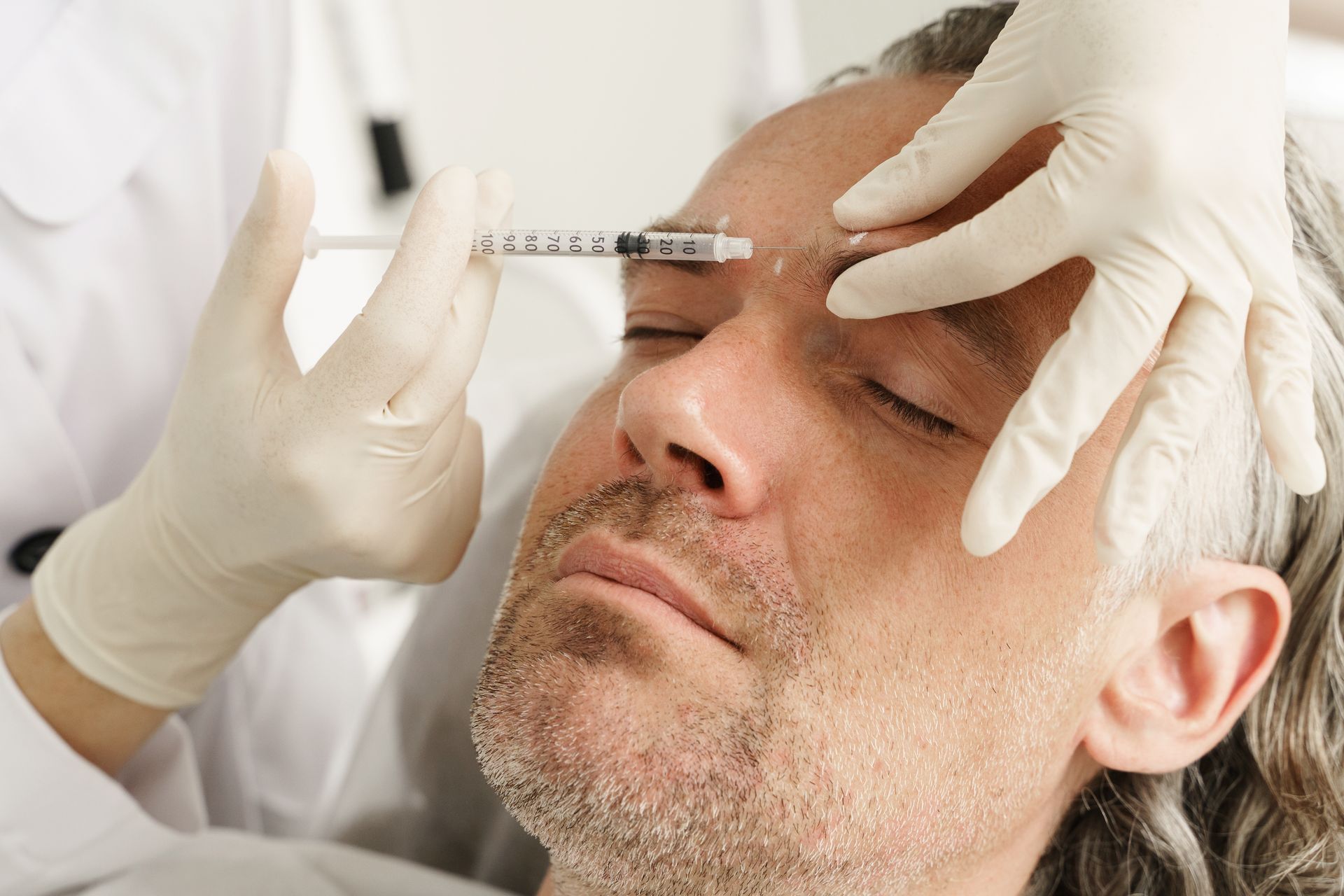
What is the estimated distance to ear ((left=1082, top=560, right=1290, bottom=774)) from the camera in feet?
3.31

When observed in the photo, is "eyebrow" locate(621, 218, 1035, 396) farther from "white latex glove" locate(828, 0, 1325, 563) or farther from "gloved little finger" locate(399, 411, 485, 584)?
"gloved little finger" locate(399, 411, 485, 584)

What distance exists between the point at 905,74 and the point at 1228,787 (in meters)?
0.91

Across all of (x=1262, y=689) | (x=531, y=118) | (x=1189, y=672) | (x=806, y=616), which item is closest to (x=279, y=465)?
(x=806, y=616)

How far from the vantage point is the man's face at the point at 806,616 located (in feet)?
2.78

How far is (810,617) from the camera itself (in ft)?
2.81

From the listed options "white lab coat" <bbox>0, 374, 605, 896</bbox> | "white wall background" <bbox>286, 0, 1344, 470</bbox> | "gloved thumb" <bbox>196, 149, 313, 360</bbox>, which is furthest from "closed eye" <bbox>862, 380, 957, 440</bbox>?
"white wall background" <bbox>286, 0, 1344, 470</bbox>

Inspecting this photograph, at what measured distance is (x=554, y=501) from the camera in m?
1.05

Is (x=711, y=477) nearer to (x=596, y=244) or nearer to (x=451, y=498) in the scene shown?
(x=596, y=244)

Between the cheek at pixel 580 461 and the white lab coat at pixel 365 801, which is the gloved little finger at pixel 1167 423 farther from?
the white lab coat at pixel 365 801

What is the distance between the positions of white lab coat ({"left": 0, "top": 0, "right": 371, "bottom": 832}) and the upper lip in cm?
73

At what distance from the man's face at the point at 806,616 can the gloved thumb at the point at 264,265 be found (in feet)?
1.24

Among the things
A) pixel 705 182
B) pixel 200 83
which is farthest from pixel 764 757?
pixel 200 83

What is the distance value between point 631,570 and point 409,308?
0.31 m

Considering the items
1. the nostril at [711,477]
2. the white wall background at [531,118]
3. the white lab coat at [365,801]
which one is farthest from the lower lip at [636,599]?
the white wall background at [531,118]
